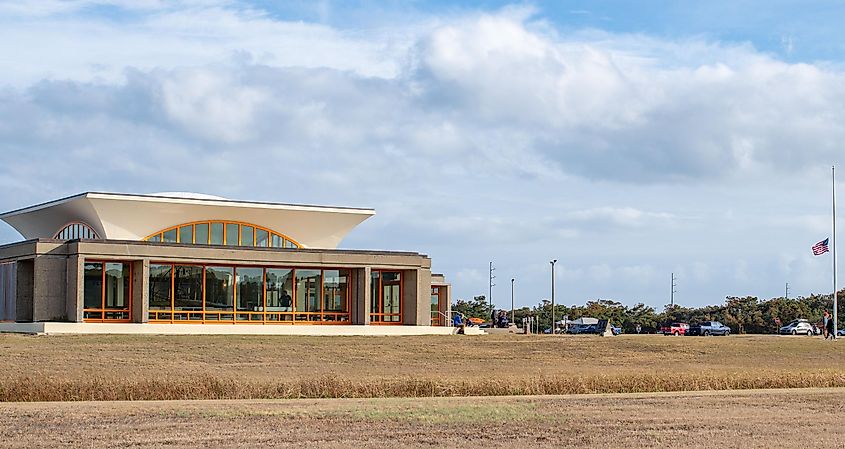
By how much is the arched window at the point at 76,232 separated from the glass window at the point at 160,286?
4.65 m

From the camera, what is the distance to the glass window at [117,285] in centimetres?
4784

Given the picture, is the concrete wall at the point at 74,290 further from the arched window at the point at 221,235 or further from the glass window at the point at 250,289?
the glass window at the point at 250,289

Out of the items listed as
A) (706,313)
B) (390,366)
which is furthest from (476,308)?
(390,366)

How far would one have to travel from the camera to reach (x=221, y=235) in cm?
5325

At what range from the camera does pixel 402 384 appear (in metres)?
25.5

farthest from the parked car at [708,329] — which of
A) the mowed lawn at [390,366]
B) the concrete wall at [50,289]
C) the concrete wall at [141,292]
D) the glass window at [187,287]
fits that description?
the concrete wall at [50,289]

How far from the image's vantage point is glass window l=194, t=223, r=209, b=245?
52.7 m

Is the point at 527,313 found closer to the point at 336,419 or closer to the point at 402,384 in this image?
the point at 402,384

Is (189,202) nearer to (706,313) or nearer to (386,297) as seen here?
(386,297)

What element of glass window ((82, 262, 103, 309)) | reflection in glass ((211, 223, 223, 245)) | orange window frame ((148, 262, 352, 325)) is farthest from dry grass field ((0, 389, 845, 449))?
reflection in glass ((211, 223, 223, 245))

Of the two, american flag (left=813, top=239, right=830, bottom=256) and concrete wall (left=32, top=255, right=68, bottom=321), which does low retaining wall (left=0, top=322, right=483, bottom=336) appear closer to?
concrete wall (left=32, top=255, right=68, bottom=321)

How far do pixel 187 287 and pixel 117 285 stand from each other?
286 centimetres

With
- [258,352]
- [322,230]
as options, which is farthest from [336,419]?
[322,230]

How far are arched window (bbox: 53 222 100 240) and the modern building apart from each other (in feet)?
0.18
